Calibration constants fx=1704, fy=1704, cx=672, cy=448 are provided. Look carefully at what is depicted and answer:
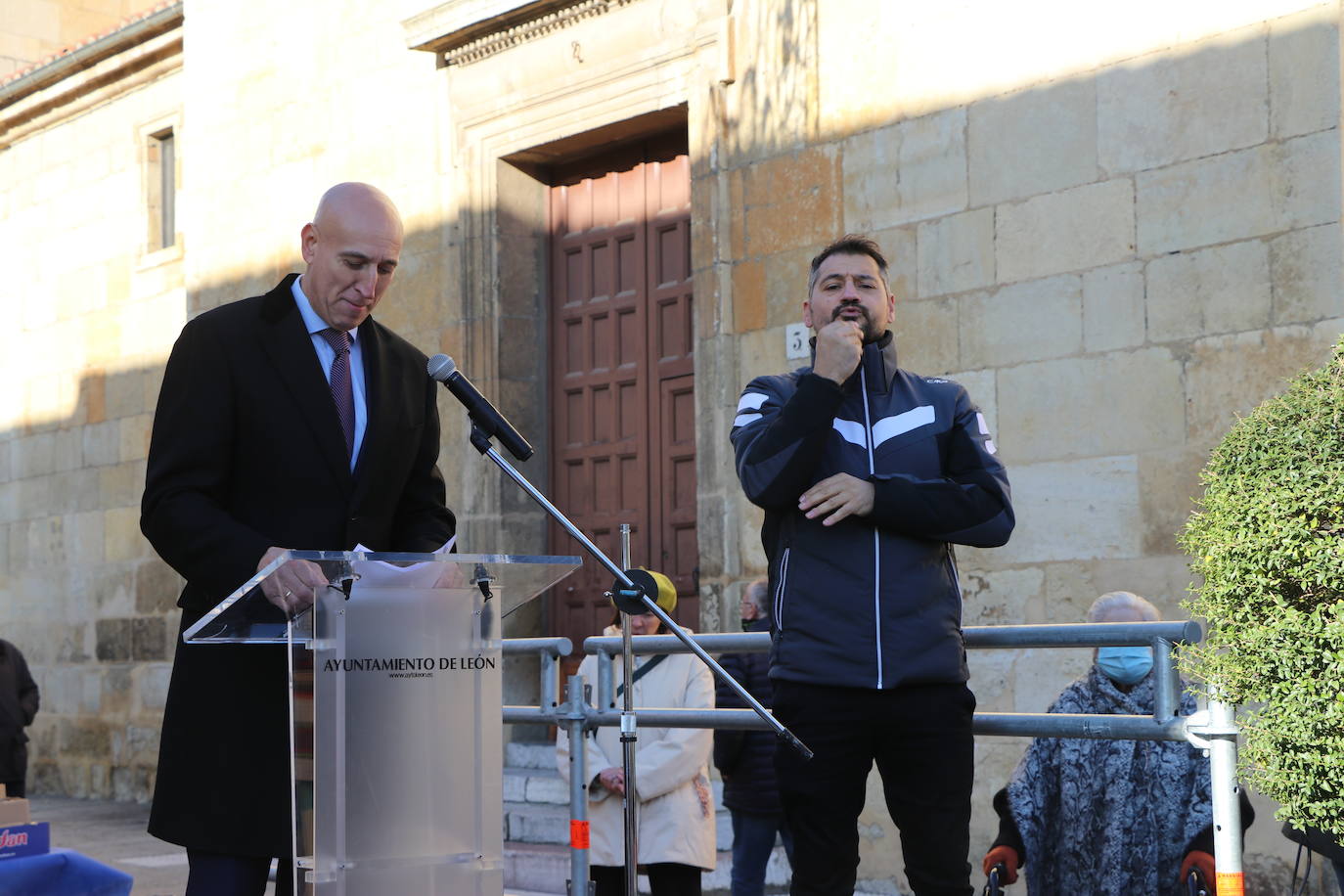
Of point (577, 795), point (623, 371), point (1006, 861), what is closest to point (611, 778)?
point (577, 795)

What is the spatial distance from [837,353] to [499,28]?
7.12 m

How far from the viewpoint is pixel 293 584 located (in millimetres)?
2668

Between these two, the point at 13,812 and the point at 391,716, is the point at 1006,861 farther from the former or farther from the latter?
the point at 13,812

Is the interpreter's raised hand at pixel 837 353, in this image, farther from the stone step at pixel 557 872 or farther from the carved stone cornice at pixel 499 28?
the carved stone cornice at pixel 499 28

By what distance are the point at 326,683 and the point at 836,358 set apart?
4.34 ft

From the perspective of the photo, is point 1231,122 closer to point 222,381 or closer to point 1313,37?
point 1313,37

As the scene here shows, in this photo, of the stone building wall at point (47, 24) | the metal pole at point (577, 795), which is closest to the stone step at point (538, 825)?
the metal pole at point (577, 795)

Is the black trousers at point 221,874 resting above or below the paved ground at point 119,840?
above

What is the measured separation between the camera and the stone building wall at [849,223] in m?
6.87

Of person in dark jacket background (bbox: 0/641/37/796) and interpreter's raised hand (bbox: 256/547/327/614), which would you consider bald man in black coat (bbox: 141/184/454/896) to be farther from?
person in dark jacket background (bbox: 0/641/37/796)

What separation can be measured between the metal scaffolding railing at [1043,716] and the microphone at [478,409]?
4.12 ft

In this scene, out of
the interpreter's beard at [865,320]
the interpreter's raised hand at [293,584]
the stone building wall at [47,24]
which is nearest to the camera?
the interpreter's raised hand at [293,584]

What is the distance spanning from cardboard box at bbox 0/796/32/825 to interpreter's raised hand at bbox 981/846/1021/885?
8.60 feet

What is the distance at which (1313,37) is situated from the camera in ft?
21.7
